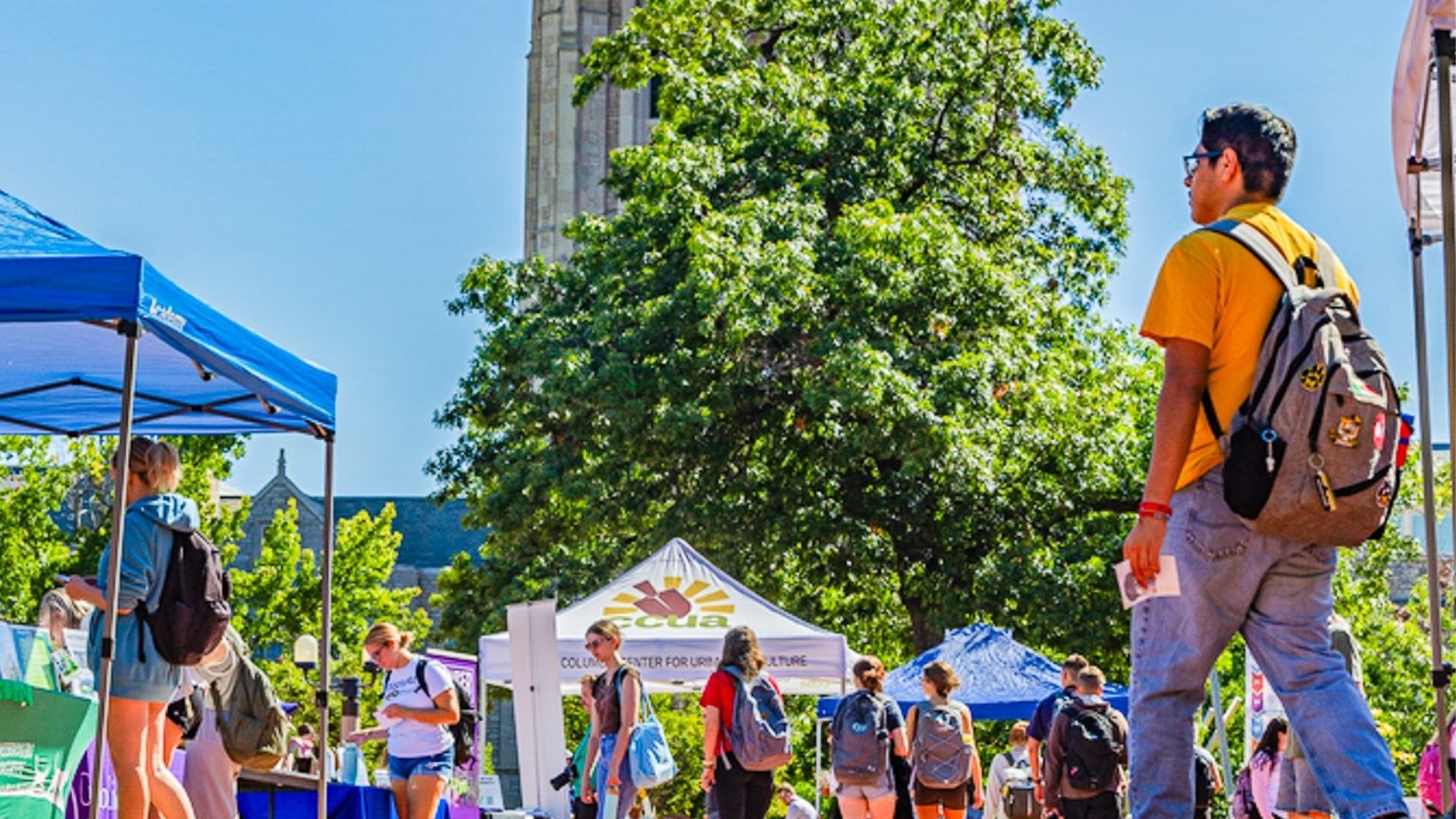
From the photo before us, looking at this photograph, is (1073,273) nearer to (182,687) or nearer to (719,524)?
(719,524)

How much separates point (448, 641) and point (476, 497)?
14.4 ft

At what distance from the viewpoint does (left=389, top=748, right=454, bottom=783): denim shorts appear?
1313 centimetres

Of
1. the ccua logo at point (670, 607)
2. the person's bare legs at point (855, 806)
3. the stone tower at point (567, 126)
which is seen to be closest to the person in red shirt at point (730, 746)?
the person's bare legs at point (855, 806)

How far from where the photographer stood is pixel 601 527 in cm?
3189

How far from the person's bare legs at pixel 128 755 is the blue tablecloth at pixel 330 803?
462cm

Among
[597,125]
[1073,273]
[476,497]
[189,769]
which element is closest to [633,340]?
[476,497]

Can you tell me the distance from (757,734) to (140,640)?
5.74 metres

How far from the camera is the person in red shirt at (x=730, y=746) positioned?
42.7 ft

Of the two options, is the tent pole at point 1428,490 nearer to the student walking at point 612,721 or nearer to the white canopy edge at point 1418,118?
the white canopy edge at point 1418,118

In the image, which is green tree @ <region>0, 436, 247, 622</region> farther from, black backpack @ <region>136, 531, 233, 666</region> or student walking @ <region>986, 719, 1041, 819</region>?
black backpack @ <region>136, 531, 233, 666</region>

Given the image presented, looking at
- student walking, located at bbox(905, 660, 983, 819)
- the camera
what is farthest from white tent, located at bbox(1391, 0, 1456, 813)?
the camera

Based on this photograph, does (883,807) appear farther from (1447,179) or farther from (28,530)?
(28,530)

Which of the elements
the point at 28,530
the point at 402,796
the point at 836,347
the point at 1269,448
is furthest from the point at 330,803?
the point at 28,530

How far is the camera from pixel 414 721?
43.0 ft
